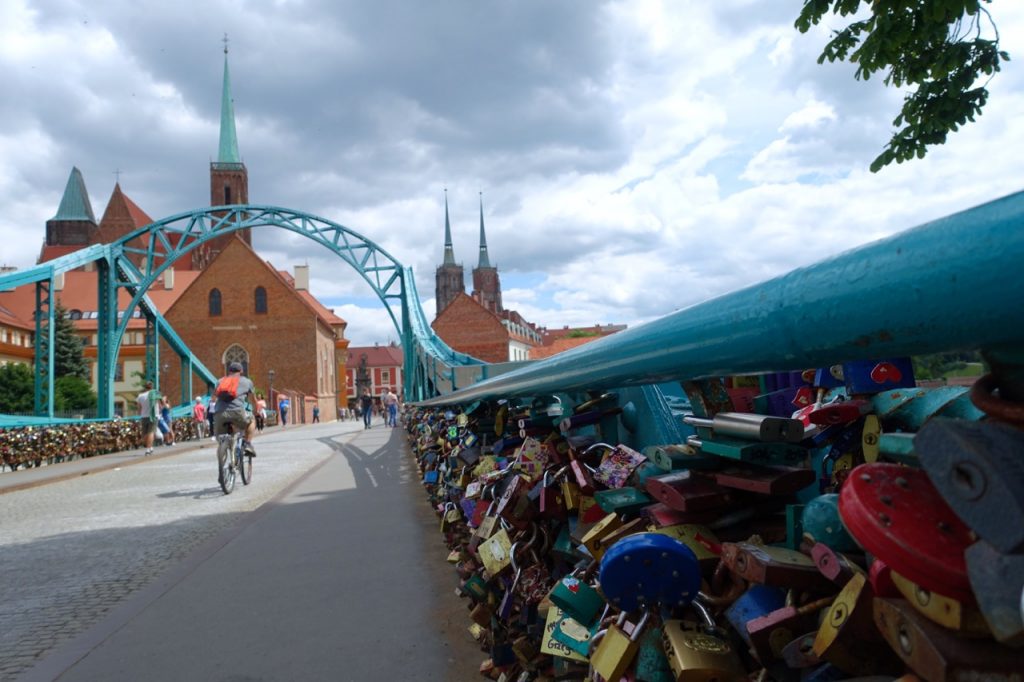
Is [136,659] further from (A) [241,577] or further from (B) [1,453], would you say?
(B) [1,453]

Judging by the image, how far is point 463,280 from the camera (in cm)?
11231

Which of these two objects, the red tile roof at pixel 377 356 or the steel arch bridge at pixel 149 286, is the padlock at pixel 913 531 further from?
the red tile roof at pixel 377 356

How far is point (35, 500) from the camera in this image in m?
9.98

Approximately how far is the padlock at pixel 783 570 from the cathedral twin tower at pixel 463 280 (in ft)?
344

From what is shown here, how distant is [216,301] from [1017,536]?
64.9 metres

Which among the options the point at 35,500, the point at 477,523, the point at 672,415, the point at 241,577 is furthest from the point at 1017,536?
the point at 35,500

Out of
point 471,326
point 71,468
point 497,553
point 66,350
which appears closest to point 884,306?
point 497,553

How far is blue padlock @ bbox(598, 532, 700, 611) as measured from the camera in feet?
4.13

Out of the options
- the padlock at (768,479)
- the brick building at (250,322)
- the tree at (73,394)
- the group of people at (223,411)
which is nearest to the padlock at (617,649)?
the padlock at (768,479)

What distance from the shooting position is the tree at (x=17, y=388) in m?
39.2

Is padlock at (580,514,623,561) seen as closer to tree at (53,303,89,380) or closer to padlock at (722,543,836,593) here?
padlock at (722,543,836,593)

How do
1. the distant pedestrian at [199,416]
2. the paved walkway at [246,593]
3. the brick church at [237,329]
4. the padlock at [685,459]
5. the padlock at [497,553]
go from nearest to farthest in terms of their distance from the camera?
the padlock at [685,459], the padlock at [497,553], the paved walkway at [246,593], the distant pedestrian at [199,416], the brick church at [237,329]

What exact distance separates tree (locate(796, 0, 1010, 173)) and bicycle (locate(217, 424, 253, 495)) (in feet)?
26.3

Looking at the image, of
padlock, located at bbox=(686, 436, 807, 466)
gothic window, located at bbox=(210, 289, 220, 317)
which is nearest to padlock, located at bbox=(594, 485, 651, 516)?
padlock, located at bbox=(686, 436, 807, 466)
